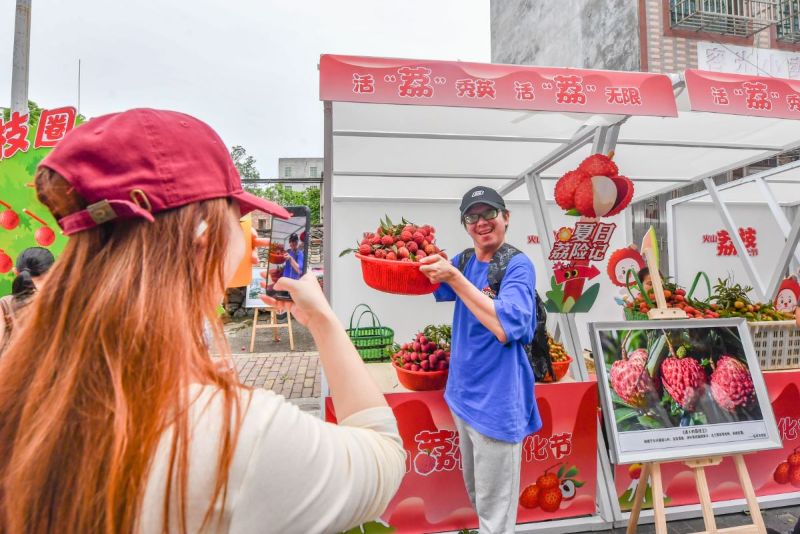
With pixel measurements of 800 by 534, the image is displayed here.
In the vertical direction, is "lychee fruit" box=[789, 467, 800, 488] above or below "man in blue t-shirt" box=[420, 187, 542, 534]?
below

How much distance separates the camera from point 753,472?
3145 mm

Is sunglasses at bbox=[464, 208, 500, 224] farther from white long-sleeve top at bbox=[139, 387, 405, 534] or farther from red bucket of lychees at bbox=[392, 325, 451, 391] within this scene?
white long-sleeve top at bbox=[139, 387, 405, 534]

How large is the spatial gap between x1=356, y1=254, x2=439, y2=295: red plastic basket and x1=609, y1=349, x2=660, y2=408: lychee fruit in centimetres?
111

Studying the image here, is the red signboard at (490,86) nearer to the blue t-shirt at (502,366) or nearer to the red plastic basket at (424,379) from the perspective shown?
the blue t-shirt at (502,366)

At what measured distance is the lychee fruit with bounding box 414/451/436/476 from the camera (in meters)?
2.74


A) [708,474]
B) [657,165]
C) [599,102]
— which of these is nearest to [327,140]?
[599,102]

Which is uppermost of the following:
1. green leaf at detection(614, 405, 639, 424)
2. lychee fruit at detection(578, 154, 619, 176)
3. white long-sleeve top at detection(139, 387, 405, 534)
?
lychee fruit at detection(578, 154, 619, 176)

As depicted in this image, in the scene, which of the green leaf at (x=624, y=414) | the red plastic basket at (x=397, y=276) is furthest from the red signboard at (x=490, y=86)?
the green leaf at (x=624, y=414)

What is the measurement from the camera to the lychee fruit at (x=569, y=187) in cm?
287

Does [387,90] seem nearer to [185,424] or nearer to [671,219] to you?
[185,424]

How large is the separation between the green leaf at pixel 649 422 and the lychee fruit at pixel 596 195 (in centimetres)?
123

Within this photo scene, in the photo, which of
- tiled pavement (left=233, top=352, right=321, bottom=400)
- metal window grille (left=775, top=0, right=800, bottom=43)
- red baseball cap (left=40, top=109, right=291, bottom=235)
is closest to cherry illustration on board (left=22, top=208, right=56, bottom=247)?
tiled pavement (left=233, top=352, right=321, bottom=400)

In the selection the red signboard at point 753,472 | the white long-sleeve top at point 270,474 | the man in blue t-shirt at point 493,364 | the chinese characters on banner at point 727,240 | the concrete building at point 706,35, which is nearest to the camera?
the white long-sleeve top at point 270,474

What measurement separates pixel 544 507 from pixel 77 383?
300 centimetres
